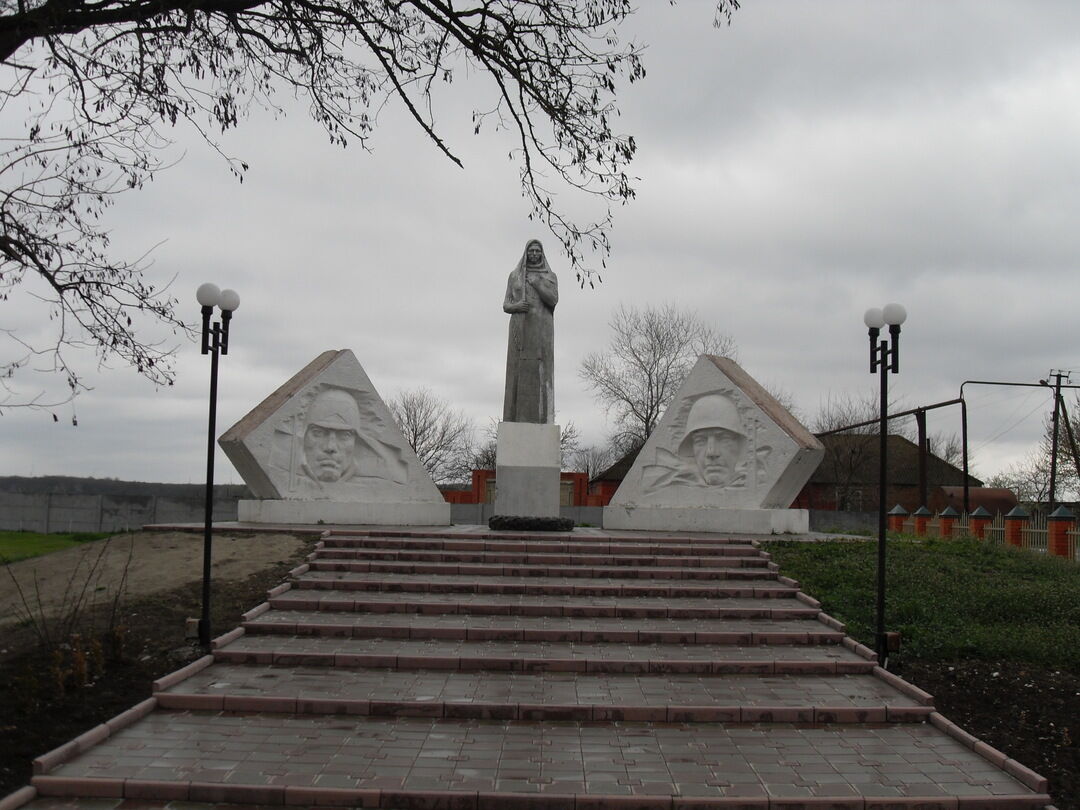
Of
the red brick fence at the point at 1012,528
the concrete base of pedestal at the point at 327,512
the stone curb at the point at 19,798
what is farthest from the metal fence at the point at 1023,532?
the stone curb at the point at 19,798

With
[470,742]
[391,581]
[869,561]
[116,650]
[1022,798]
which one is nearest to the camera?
[1022,798]

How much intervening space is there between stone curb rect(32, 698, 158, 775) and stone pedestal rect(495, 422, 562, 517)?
24.6 feet

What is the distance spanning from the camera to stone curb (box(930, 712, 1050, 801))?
17.1 feet

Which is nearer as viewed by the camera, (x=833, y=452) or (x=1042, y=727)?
(x=1042, y=727)

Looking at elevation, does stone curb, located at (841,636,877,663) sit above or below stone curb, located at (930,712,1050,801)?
above

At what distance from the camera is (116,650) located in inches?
277

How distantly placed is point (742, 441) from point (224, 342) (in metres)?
8.62

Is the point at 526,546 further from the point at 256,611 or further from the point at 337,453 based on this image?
the point at 337,453

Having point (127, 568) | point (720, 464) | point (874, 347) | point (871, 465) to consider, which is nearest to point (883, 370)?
point (874, 347)

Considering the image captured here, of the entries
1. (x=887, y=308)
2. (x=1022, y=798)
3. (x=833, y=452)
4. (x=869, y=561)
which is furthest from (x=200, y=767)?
(x=833, y=452)

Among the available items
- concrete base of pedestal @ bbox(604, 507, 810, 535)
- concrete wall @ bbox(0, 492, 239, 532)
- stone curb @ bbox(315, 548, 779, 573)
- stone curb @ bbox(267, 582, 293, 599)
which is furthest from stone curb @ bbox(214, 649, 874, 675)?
concrete wall @ bbox(0, 492, 239, 532)

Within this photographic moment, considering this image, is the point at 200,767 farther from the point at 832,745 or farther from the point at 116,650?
the point at 832,745

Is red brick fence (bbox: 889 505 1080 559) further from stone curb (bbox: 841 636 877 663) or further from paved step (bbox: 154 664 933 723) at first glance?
paved step (bbox: 154 664 933 723)

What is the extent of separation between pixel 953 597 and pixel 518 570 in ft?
15.2
